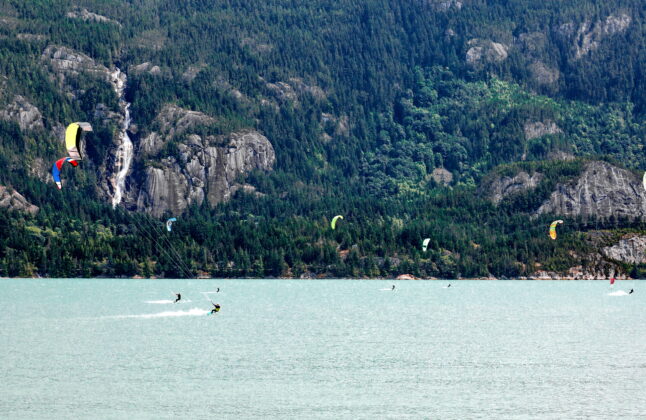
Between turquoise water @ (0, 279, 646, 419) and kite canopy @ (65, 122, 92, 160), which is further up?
kite canopy @ (65, 122, 92, 160)

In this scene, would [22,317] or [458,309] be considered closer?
[22,317]

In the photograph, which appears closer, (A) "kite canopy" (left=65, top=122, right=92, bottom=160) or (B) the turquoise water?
(B) the turquoise water

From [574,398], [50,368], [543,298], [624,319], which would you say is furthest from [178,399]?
[543,298]

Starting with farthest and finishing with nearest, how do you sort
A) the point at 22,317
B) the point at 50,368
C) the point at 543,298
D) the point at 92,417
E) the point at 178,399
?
the point at 543,298 → the point at 22,317 → the point at 50,368 → the point at 178,399 → the point at 92,417

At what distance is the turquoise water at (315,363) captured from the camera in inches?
2771

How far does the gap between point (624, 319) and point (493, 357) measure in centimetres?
4974

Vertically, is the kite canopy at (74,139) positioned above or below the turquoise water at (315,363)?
above

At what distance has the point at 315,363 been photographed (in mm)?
87812

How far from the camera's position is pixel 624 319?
137750 mm

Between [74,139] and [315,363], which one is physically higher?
[74,139]

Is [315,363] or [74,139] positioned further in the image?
[74,139]

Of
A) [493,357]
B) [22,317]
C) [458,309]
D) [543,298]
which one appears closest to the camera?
[493,357]

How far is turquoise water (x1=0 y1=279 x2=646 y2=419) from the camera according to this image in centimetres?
7038

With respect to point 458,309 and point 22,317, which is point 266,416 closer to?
point 22,317
